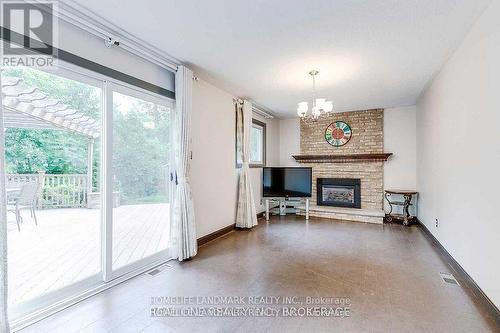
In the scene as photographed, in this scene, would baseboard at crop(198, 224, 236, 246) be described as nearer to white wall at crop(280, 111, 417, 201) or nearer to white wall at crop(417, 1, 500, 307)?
white wall at crop(417, 1, 500, 307)

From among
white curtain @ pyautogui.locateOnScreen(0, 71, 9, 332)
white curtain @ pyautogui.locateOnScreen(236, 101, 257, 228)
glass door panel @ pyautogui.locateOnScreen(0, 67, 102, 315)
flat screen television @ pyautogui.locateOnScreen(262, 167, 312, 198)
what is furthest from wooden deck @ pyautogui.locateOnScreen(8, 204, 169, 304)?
flat screen television @ pyautogui.locateOnScreen(262, 167, 312, 198)

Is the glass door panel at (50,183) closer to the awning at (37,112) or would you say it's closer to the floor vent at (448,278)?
the awning at (37,112)

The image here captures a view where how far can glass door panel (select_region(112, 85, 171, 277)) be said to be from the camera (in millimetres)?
2750

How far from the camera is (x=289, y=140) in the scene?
7035 millimetres

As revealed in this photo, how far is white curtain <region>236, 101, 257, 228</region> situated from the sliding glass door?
6.33 feet

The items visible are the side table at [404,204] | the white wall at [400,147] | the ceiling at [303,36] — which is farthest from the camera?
the white wall at [400,147]

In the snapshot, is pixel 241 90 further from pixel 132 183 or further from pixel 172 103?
pixel 132 183

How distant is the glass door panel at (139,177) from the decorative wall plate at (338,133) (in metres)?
4.42

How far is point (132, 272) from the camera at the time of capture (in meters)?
2.82

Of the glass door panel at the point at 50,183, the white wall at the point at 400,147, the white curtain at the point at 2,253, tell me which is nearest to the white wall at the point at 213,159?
the glass door panel at the point at 50,183

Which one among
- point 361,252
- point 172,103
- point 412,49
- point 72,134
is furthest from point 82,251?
point 412,49

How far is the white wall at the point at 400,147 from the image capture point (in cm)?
563

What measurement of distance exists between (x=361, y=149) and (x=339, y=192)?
1.21 meters

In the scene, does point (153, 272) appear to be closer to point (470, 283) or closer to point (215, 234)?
point (215, 234)
